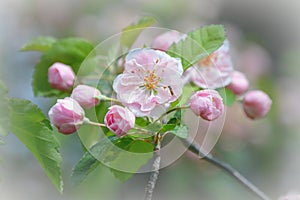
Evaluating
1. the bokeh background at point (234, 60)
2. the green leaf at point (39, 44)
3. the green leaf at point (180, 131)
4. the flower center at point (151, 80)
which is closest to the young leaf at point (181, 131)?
the green leaf at point (180, 131)

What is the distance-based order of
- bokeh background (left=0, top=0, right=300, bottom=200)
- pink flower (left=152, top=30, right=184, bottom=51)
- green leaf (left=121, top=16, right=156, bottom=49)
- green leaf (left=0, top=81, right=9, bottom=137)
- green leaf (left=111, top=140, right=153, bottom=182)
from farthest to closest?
bokeh background (left=0, top=0, right=300, bottom=200), green leaf (left=121, top=16, right=156, bottom=49), pink flower (left=152, top=30, right=184, bottom=51), green leaf (left=111, top=140, right=153, bottom=182), green leaf (left=0, top=81, right=9, bottom=137)

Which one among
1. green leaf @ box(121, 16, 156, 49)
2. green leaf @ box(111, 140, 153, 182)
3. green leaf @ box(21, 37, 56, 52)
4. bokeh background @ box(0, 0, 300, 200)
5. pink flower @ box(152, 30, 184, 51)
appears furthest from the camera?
bokeh background @ box(0, 0, 300, 200)

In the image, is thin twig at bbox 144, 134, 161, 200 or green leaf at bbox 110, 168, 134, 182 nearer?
thin twig at bbox 144, 134, 161, 200

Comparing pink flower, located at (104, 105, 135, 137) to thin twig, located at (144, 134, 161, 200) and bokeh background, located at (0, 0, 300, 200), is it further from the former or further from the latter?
bokeh background, located at (0, 0, 300, 200)

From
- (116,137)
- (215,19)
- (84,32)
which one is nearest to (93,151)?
(116,137)

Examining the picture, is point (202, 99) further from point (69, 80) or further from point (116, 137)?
point (69, 80)

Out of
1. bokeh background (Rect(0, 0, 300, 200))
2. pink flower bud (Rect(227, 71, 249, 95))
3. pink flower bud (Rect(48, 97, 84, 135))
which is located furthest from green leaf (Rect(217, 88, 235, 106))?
bokeh background (Rect(0, 0, 300, 200))

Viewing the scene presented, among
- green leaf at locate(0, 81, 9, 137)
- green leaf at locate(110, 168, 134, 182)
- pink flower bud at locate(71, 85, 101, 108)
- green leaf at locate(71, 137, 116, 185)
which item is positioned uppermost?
pink flower bud at locate(71, 85, 101, 108)
